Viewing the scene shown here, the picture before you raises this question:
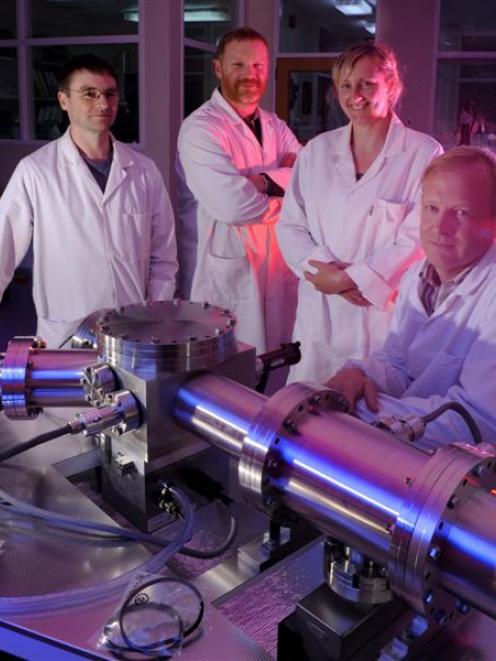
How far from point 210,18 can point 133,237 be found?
3.94 m

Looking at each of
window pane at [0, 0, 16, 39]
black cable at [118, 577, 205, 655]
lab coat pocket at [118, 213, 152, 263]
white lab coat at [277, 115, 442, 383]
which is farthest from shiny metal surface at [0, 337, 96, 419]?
window pane at [0, 0, 16, 39]

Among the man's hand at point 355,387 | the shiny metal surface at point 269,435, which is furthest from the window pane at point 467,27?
the shiny metal surface at point 269,435

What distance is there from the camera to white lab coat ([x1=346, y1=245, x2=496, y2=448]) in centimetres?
108

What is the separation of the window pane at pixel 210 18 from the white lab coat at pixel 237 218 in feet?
9.73

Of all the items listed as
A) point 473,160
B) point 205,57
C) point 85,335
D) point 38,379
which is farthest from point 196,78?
point 38,379

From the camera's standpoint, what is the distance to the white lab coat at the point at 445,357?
1.08 m

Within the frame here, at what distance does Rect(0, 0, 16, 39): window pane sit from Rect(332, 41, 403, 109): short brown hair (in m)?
4.56

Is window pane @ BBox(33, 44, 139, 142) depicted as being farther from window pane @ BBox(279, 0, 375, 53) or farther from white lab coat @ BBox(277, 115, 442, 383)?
white lab coat @ BBox(277, 115, 442, 383)

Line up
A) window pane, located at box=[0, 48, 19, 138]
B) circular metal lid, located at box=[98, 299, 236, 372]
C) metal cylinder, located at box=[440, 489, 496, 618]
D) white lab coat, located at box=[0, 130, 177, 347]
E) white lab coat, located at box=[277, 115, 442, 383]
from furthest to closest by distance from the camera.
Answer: window pane, located at box=[0, 48, 19, 138] < white lab coat, located at box=[0, 130, 177, 347] < white lab coat, located at box=[277, 115, 442, 383] < circular metal lid, located at box=[98, 299, 236, 372] < metal cylinder, located at box=[440, 489, 496, 618]

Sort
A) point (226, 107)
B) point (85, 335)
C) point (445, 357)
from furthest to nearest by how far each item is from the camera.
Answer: point (226, 107) → point (445, 357) → point (85, 335)

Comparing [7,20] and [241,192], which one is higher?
[7,20]

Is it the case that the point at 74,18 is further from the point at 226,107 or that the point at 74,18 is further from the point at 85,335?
the point at 85,335

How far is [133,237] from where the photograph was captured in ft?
6.93

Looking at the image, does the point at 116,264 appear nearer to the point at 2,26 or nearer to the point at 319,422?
the point at 319,422
